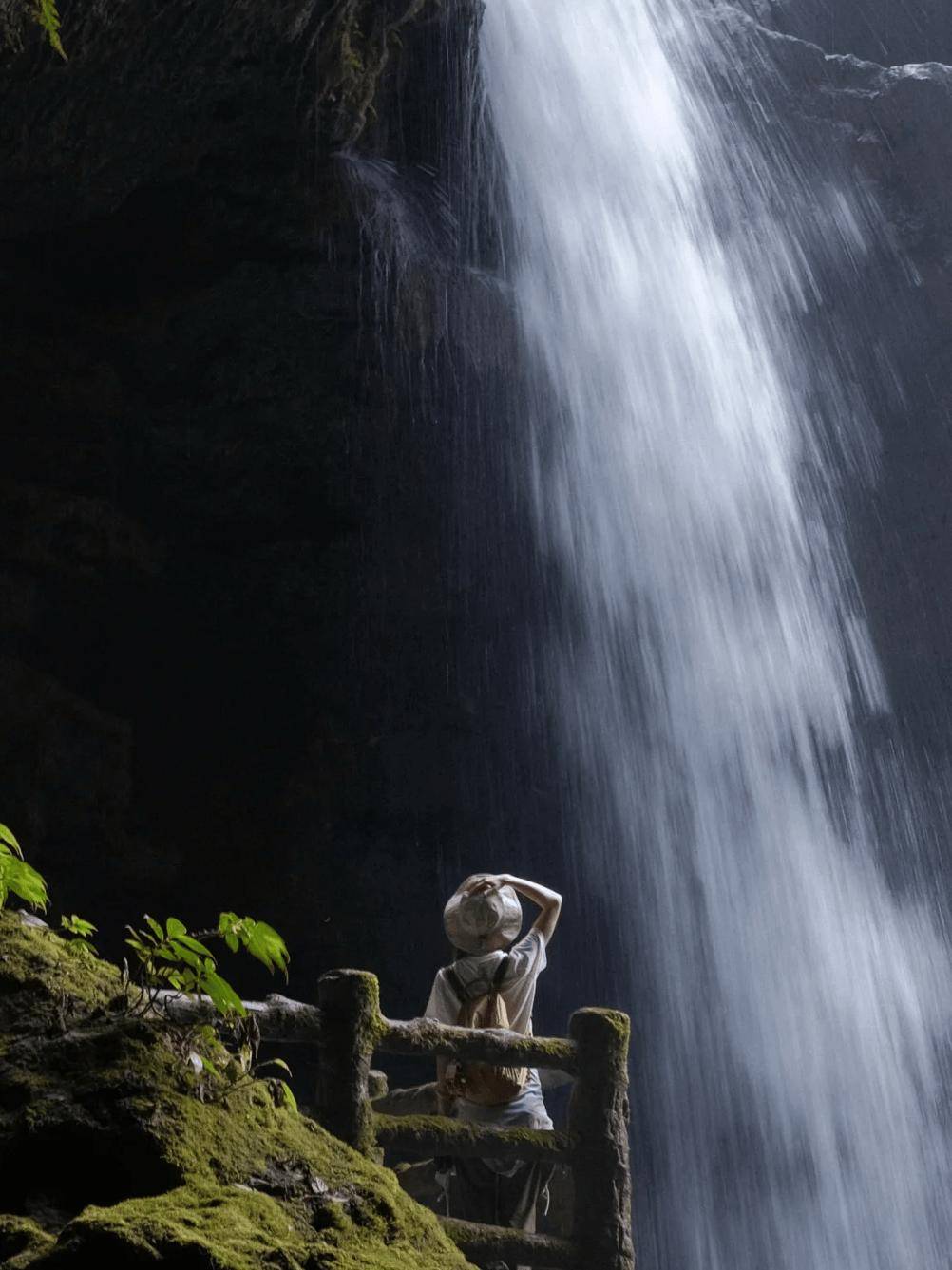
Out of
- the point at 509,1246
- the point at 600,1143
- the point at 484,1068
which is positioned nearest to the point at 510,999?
the point at 484,1068

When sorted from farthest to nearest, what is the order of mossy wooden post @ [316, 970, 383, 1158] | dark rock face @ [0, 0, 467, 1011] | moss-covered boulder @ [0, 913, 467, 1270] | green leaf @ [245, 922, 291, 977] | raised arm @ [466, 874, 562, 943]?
dark rock face @ [0, 0, 467, 1011]
raised arm @ [466, 874, 562, 943]
mossy wooden post @ [316, 970, 383, 1158]
green leaf @ [245, 922, 291, 977]
moss-covered boulder @ [0, 913, 467, 1270]

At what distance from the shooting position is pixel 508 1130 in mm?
4145

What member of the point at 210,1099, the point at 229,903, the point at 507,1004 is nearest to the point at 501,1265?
the point at 507,1004

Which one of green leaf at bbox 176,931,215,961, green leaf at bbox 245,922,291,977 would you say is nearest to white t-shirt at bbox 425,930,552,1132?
green leaf at bbox 245,922,291,977

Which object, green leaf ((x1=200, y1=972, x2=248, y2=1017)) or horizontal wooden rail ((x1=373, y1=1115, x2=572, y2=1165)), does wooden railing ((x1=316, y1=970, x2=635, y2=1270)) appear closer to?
horizontal wooden rail ((x1=373, y1=1115, x2=572, y2=1165))

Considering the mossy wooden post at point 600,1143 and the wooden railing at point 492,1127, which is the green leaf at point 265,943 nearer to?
the wooden railing at point 492,1127

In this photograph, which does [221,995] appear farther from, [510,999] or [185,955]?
[510,999]

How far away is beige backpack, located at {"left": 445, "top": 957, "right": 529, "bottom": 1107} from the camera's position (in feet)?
14.8

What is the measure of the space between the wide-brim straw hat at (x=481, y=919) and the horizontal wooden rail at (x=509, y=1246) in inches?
38.8

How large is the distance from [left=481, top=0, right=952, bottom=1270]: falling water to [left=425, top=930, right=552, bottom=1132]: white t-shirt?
437 inches

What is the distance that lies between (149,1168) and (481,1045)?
8.08ft

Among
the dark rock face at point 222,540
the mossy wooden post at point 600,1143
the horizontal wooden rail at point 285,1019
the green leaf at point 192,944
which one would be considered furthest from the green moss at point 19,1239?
the dark rock face at point 222,540

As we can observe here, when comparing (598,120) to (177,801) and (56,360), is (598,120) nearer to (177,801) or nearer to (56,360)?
(56,360)

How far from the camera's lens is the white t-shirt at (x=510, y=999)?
4520 mm
